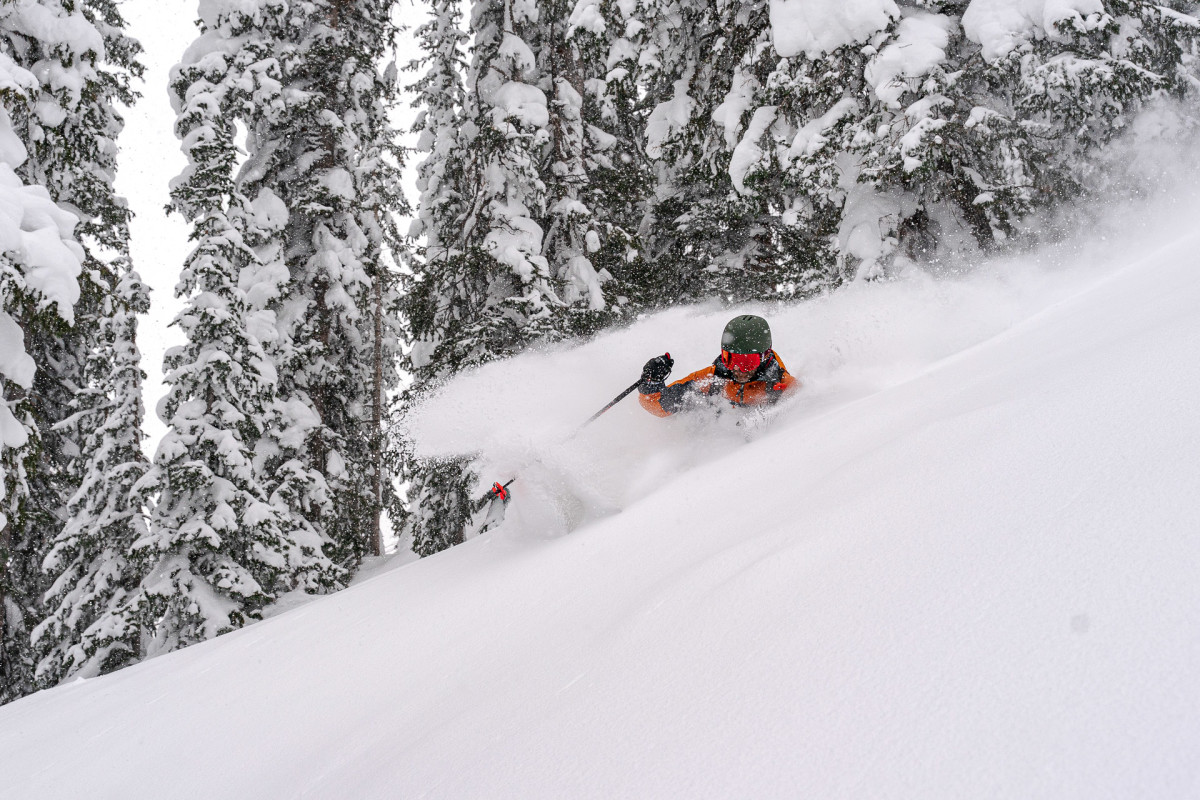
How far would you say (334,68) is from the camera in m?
16.4

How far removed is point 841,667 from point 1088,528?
0.78 meters

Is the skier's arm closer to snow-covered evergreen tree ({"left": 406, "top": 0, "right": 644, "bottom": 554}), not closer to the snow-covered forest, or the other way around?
the snow-covered forest

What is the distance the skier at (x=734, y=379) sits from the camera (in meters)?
6.98

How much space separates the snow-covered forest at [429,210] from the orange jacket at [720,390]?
1.55 meters

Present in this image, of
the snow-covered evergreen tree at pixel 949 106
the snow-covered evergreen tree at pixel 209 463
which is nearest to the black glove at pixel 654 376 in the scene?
the snow-covered evergreen tree at pixel 949 106

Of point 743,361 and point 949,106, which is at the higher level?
point 949,106

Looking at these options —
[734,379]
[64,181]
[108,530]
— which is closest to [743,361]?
[734,379]

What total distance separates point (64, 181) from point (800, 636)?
15.3 m

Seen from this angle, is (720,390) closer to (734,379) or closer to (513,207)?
(734,379)

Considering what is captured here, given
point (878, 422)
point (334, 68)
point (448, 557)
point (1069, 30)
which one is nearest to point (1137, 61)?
point (1069, 30)

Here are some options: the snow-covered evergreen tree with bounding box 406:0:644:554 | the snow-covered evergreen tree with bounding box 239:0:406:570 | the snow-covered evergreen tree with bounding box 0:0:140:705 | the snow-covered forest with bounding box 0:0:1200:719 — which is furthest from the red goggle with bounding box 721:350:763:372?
the snow-covered evergreen tree with bounding box 239:0:406:570

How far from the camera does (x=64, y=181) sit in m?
13.5

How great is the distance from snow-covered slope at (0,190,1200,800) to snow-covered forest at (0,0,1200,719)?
7.73 ft

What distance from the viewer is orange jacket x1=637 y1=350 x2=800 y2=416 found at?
6.98m
